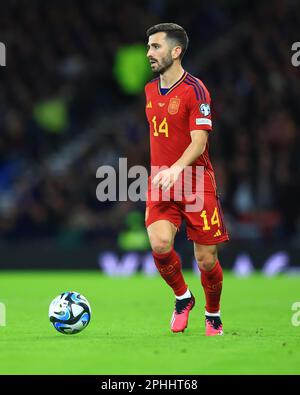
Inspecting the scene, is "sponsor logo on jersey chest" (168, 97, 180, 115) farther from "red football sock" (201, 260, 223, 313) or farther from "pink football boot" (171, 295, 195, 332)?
"pink football boot" (171, 295, 195, 332)

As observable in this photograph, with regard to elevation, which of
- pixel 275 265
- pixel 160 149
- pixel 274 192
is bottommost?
pixel 160 149

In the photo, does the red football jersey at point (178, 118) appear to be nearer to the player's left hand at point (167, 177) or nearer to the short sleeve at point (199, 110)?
the short sleeve at point (199, 110)

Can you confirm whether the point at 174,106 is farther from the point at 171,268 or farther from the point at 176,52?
the point at 171,268

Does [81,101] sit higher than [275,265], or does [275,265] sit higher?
[81,101]

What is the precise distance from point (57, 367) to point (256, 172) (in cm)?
1025

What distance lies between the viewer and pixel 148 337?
307 inches

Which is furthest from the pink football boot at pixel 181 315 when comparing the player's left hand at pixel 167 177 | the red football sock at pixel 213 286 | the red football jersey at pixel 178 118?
the player's left hand at pixel 167 177

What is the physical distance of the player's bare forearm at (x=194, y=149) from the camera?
7.48m

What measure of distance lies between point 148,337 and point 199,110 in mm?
1707

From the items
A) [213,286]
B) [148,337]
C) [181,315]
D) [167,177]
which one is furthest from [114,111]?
[167,177]

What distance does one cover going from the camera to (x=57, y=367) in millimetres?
6289
